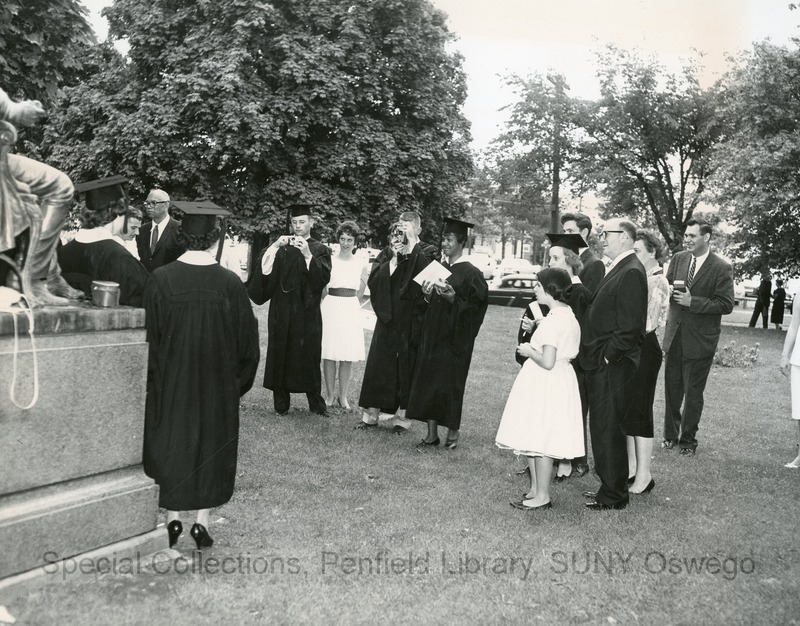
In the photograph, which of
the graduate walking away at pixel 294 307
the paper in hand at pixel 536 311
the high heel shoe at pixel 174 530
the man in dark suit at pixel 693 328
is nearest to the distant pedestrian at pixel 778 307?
the man in dark suit at pixel 693 328

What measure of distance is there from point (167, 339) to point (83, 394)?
2.02 feet

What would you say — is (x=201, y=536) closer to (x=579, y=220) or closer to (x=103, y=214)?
(x=103, y=214)

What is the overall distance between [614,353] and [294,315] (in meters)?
4.21

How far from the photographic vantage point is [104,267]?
5914 mm

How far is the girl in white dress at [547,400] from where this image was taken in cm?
609

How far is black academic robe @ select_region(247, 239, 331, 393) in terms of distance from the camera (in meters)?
9.30

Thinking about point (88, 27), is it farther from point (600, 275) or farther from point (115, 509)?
point (115, 509)

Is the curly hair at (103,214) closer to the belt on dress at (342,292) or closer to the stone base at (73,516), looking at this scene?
the stone base at (73,516)

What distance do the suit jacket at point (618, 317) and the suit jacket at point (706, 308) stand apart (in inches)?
93.0

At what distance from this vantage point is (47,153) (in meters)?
28.9

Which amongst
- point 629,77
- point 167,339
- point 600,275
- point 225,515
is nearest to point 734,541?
point 600,275

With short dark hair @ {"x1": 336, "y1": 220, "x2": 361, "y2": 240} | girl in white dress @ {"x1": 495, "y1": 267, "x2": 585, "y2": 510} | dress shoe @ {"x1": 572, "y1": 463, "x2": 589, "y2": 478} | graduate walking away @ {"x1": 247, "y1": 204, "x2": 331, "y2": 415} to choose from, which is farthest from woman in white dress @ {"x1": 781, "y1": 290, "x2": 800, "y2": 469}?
graduate walking away @ {"x1": 247, "y1": 204, "x2": 331, "y2": 415}

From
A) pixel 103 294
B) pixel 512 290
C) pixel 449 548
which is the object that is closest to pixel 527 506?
pixel 449 548

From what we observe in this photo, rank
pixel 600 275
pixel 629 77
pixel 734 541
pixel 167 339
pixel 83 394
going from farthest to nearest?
pixel 629 77 < pixel 600 275 < pixel 734 541 < pixel 167 339 < pixel 83 394
